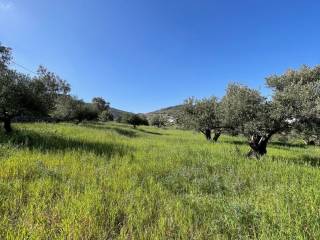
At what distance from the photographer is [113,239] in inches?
166

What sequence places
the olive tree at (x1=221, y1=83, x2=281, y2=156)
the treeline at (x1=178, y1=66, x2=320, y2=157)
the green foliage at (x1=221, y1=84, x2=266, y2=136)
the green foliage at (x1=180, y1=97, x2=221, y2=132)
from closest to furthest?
1. the treeline at (x1=178, y1=66, x2=320, y2=157)
2. the olive tree at (x1=221, y1=83, x2=281, y2=156)
3. the green foliage at (x1=221, y1=84, x2=266, y2=136)
4. the green foliage at (x1=180, y1=97, x2=221, y2=132)

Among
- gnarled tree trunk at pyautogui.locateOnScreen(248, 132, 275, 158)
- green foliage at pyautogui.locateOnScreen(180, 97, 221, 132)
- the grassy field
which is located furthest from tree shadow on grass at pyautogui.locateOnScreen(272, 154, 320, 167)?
green foliage at pyautogui.locateOnScreen(180, 97, 221, 132)

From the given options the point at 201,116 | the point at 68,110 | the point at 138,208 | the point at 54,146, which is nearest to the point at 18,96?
the point at 54,146

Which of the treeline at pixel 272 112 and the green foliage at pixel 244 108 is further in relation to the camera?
the green foliage at pixel 244 108

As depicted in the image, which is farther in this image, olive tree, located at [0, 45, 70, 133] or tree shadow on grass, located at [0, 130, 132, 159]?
olive tree, located at [0, 45, 70, 133]

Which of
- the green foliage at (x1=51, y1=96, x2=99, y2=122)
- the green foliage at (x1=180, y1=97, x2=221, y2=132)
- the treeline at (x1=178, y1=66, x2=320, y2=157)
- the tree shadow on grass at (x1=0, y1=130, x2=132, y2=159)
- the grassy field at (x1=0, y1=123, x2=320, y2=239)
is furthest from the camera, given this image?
the green foliage at (x1=51, y1=96, x2=99, y2=122)

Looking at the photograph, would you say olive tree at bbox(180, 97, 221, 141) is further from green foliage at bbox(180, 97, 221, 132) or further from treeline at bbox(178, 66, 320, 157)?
treeline at bbox(178, 66, 320, 157)

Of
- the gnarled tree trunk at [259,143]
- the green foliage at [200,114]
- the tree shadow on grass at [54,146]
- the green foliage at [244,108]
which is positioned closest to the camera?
the tree shadow on grass at [54,146]

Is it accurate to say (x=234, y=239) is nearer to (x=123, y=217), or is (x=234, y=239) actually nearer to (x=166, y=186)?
(x=123, y=217)

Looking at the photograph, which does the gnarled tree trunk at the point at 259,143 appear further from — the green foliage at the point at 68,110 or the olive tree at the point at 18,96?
the green foliage at the point at 68,110

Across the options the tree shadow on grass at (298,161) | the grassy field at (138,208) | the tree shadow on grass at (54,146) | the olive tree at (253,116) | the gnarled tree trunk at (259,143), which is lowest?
the grassy field at (138,208)

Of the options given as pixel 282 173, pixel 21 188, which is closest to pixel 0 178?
pixel 21 188

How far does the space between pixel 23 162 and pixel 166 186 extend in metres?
4.81

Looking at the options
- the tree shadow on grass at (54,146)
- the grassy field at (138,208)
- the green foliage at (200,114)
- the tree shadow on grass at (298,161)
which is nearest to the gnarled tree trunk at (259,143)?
the tree shadow on grass at (298,161)
